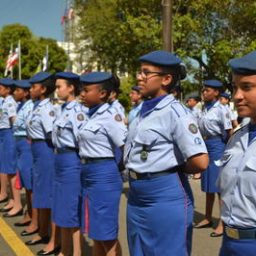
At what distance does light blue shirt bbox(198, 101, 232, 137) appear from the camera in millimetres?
6461

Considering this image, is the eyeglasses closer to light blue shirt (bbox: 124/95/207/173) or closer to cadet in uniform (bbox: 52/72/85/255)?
light blue shirt (bbox: 124/95/207/173)

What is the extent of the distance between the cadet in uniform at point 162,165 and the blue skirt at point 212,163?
3.32 metres

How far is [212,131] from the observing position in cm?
648

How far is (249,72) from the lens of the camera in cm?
243

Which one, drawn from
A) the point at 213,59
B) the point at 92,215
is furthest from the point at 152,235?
the point at 213,59

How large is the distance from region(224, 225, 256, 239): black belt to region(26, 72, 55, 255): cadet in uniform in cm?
324

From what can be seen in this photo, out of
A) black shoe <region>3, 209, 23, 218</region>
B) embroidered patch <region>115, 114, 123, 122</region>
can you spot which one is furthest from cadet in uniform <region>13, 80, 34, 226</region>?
embroidered patch <region>115, 114, 123, 122</region>

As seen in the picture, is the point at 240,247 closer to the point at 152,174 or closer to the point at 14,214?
the point at 152,174

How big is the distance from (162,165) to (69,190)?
5.99 feet

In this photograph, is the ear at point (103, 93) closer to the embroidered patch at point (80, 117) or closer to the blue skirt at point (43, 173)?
the embroidered patch at point (80, 117)

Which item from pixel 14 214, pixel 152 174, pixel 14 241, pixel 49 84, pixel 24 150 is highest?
pixel 49 84

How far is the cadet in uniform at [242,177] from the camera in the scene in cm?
237

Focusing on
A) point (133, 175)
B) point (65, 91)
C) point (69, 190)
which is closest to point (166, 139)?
point (133, 175)

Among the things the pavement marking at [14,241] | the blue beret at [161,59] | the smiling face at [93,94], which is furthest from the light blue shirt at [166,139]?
the pavement marking at [14,241]
